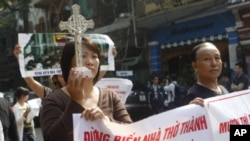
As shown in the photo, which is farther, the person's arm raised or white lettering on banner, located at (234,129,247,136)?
the person's arm raised

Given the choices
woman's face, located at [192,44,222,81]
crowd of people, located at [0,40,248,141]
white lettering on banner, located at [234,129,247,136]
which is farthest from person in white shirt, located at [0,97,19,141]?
white lettering on banner, located at [234,129,247,136]

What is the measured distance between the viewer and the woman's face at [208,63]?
3.02 m

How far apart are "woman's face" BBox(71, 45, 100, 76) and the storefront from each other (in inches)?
477

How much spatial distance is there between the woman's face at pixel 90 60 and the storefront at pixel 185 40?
1211cm

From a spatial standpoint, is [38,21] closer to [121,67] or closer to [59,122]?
[121,67]

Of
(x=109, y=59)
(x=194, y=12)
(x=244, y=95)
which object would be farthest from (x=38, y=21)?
(x=244, y=95)

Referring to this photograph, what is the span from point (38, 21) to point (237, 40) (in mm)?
15996

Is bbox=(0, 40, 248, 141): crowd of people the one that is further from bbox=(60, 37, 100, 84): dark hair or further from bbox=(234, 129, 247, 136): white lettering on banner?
bbox=(234, 129, 247, 136): white lettering on banner

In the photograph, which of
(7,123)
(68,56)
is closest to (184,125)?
(68,56)

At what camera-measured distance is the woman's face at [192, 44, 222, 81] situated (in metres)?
3.02

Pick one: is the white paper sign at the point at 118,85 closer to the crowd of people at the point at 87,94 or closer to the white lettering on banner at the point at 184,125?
the crowd of people at the point at 87,94

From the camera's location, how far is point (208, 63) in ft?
9.91

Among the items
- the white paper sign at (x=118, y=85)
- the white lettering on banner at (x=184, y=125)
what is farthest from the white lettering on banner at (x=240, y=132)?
the white paper sign at (x=118, y=85)

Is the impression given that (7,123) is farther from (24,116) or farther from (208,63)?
(24,116)
